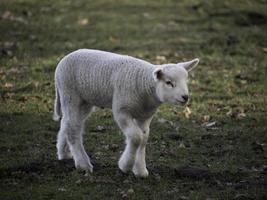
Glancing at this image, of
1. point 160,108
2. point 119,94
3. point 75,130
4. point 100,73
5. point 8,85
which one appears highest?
point 100,73

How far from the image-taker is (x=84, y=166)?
846 centimetres

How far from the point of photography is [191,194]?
7.70m

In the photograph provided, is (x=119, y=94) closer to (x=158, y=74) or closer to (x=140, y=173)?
(x=158, y=74)

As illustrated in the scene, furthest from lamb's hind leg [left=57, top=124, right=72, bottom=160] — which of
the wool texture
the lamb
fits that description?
the wool texture

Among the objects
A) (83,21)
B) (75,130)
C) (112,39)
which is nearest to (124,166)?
(75,130)

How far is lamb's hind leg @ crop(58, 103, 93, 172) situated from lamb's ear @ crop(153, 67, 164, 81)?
129cm

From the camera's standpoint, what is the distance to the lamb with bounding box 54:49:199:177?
8.02 m

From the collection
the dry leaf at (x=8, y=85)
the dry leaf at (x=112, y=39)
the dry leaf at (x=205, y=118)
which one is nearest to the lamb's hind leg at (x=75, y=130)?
the dry leaf at (x=205, y=118)

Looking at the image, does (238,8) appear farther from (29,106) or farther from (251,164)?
(251,164)

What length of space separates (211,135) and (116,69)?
2.73 meters

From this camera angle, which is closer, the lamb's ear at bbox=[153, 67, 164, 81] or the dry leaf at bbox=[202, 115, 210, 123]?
the lamb's ear at bbox=[153, 67, 164, 81]

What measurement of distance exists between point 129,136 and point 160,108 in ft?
13.8

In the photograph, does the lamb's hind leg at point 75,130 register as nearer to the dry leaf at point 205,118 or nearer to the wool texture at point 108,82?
the wool texture at point 108,82

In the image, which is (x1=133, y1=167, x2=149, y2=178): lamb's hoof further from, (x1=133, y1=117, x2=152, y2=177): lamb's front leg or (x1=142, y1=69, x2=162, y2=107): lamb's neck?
(x1=142, y1=69, x2=162, y2=107): lamb's neck
